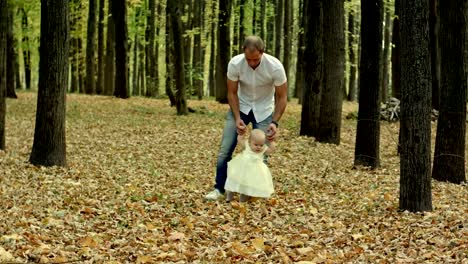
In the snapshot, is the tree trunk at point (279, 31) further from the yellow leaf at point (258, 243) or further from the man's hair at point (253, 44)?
the yellow leaf at point (258, 243)

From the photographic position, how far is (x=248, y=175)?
8.34 meters

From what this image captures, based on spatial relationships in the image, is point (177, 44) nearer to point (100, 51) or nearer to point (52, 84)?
point (52, 84)

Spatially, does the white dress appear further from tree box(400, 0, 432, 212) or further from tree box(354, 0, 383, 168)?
tree box(354, 0, 383, 168)

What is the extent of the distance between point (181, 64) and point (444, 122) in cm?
1180

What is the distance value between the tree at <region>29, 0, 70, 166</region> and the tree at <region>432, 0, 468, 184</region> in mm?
6544

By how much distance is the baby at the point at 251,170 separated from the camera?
8359mm

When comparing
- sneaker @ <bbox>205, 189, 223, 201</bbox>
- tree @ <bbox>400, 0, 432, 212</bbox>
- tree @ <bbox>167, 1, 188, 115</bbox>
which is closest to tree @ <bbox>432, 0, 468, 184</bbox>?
tree @ <bbox>400, 0, 432, 212</bbox>

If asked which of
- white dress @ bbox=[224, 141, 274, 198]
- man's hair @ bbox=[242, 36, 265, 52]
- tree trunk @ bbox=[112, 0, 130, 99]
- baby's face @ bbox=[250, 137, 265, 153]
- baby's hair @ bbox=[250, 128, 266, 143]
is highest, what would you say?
tree trunk @ bbox=[112, 0, 130, 99]

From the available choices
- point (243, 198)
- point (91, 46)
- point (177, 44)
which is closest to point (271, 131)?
point (243, 198)

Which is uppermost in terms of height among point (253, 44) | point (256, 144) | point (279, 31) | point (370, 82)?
point (279, 31)

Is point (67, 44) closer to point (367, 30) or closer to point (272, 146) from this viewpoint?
point (272, 146)

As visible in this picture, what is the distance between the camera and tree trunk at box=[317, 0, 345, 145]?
48.5 ft

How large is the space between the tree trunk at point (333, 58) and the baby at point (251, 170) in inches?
275

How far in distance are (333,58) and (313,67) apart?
5.78 feet
